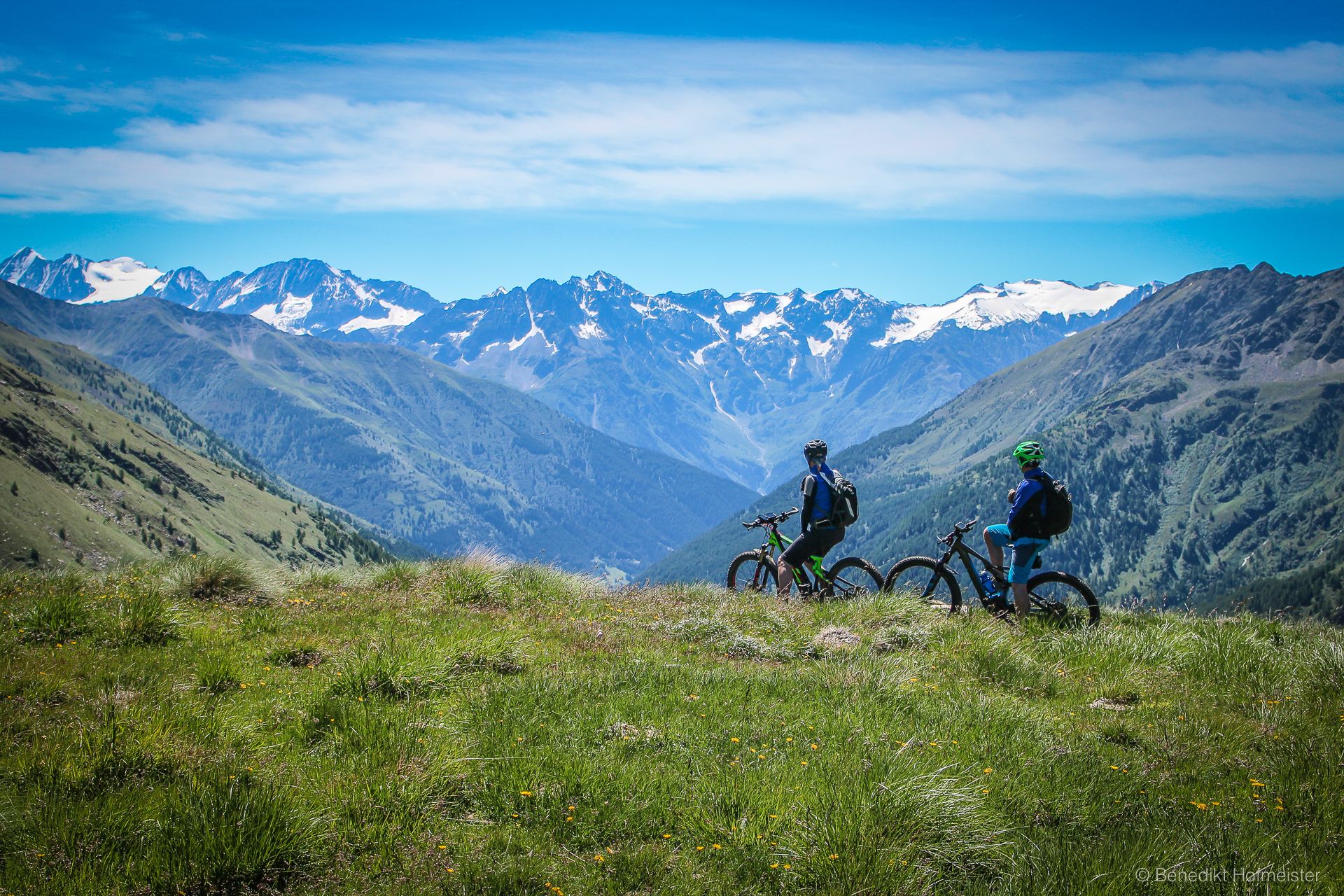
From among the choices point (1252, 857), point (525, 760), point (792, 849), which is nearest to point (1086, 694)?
point (1252, 857)

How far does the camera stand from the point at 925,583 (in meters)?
14.2

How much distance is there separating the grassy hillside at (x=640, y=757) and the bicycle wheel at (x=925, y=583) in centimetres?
221

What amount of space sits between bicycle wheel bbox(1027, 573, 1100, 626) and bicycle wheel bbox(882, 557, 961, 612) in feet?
3.86

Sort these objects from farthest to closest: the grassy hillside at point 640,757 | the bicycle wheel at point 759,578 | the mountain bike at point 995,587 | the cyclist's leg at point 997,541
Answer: the bicycle wheel at point 759,578, the cyclist's leg at point 997,541, the mountain bike at point 995,587, the grassy hillside at point 640,757

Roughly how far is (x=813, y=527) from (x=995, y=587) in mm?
3240

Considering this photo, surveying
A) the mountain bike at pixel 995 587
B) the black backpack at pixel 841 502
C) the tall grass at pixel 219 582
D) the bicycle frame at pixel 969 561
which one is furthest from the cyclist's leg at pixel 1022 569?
the tall grass at pixel 219 582

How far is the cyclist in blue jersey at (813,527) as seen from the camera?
47.3ft

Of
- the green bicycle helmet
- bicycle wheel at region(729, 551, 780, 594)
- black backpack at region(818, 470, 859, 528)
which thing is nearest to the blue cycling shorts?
the green bicycle helmet

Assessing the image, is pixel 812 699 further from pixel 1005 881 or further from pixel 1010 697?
pixel 1005 881

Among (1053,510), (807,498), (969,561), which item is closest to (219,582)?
(807,498)

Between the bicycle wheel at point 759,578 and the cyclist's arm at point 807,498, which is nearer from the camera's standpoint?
the cyclist's arm at point 807,498

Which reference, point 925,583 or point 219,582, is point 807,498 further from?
→ point 219,582

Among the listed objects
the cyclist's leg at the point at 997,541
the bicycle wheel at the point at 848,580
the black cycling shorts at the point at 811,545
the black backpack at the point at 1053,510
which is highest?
the black backpack at the point at 1053,510

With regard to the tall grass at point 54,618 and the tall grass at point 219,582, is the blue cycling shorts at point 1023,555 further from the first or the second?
the tall grass at point 54,618
